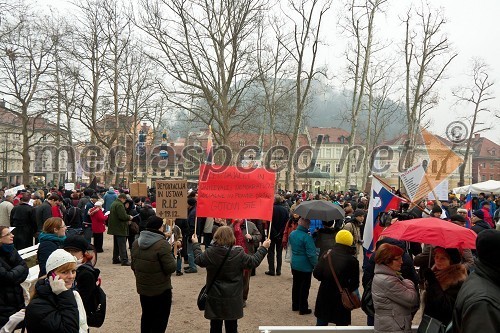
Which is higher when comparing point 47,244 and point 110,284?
point 47,244

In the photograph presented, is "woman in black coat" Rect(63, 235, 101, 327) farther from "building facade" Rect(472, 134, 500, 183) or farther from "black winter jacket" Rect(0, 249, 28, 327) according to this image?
"building facade" Rect(472, 134, 500, 183)

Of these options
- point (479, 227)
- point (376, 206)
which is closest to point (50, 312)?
point (376, 206)

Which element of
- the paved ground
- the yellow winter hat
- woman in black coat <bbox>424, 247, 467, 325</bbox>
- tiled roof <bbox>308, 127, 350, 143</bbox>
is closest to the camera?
woman in black coat <bbox>424, 247, 467, 325</bbox>

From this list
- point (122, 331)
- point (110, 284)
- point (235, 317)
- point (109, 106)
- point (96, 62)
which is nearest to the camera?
point (235, 317)

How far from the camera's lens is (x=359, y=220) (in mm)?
9023

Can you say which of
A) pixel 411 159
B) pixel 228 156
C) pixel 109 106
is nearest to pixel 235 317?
pixel 228 156

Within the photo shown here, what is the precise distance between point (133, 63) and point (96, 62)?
313 centimetres

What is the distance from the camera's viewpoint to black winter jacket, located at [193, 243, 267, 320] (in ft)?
17.2

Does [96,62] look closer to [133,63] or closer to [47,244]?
[133,63]

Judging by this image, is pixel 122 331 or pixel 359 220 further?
pixel 359 220

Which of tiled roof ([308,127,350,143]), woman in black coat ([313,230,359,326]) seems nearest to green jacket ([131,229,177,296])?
woman in black coat ([313,230,359,326])

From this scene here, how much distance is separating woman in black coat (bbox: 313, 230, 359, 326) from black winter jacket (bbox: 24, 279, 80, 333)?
322cm

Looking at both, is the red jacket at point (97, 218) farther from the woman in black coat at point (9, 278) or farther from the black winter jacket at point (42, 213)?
the woman in black coat at point (9, 278)

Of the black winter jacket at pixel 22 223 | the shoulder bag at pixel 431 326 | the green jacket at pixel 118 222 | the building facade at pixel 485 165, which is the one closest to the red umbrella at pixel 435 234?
the shoulder bag at pixel 431 326
